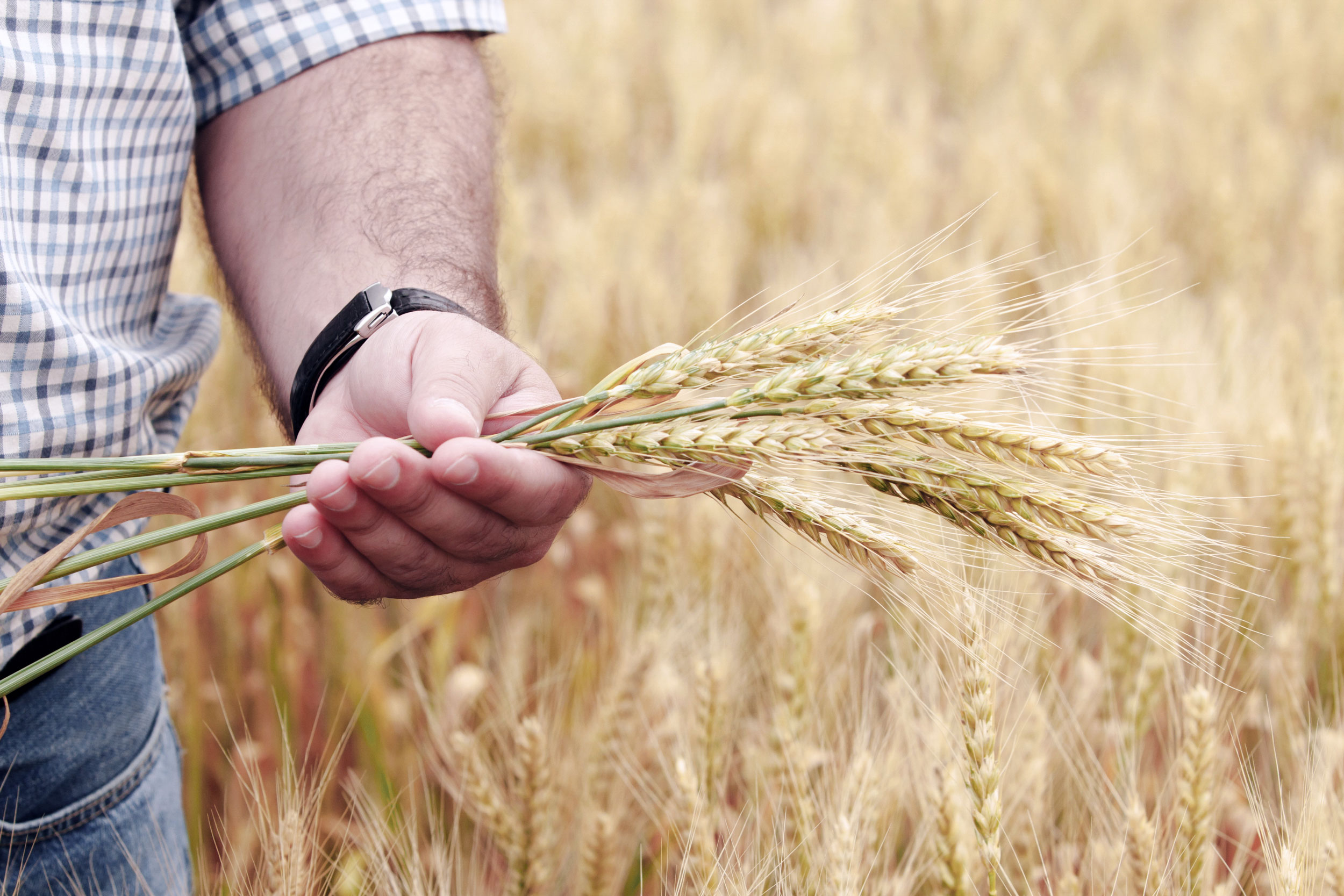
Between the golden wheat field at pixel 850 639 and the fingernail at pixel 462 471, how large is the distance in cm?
27

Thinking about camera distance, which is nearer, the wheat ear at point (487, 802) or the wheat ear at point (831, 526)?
the wheat ear at point (831, 526)

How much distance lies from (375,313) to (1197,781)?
1.03m

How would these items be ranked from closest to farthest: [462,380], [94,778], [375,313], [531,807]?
[462,380]
[375,313]
[94,778]
[531,807]

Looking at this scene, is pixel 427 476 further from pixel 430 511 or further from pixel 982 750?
pixel 982 750

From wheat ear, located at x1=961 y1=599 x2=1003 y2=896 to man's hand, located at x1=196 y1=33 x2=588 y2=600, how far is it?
0.41m

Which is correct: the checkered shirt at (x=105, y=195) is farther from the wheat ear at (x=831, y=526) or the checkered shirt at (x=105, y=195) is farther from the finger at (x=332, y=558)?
the wheat ear at (x=831, y=526)

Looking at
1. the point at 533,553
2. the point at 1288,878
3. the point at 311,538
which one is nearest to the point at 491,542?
the point at 533,553

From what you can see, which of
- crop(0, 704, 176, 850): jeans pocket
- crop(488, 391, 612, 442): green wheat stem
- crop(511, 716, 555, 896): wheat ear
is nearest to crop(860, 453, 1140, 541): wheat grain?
crop(488, 391, 612, 442): green wheat stem

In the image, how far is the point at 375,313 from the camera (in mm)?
921

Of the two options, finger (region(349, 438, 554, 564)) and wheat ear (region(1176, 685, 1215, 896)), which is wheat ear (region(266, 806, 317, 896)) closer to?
finger (region(349, 438, 554, 564))

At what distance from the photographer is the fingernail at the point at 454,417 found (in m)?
0.77

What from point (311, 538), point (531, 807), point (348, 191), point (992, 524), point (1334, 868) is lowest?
point (1334, 868)

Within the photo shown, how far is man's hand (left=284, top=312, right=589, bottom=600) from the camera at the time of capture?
77 cm

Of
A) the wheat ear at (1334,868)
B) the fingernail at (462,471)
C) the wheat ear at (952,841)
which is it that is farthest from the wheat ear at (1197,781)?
the fingernail at (462,471)
